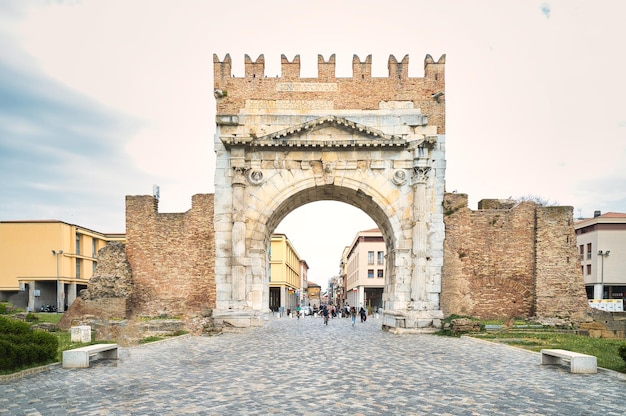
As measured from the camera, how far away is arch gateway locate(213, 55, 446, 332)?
70.2ft

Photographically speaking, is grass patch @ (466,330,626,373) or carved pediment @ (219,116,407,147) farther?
carved pediment @ (219,116,407,147)

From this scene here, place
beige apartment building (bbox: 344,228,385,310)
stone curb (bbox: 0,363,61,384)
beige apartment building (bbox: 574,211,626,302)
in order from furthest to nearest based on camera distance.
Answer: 1. beige apartment building (bbox: 344,228,385,310)
2. beige apartment building (bbox: 574,211,626,302)
3. stone curb (bbox: 0,363,61,384)

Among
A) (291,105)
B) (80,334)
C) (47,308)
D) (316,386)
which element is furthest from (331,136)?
(47,308)

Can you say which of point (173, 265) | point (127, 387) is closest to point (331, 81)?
point (173, 265)

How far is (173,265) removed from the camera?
22750 mm

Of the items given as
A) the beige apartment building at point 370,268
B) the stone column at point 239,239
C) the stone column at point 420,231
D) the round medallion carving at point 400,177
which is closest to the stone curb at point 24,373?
the stone column at point 239,239

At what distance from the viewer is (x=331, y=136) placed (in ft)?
72.0

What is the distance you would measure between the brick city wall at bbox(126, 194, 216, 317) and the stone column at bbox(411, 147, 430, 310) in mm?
8638

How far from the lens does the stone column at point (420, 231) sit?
2102 centimetres

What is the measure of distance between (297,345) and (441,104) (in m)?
12.5

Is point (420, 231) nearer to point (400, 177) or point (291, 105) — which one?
point (400, 177)

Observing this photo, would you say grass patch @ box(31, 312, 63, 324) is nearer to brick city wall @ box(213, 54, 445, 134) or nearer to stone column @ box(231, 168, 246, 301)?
stone column @ box(231, 168, 246, 301)

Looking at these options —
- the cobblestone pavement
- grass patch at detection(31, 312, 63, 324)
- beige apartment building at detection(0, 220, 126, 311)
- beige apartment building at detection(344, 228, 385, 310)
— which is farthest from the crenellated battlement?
beige apartment building at detection(344, 228, 385, 310)

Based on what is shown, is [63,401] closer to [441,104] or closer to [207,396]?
[207,396]
